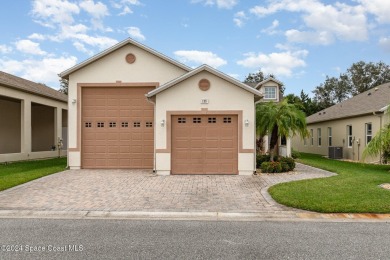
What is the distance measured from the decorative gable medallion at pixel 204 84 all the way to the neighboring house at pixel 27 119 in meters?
10.6

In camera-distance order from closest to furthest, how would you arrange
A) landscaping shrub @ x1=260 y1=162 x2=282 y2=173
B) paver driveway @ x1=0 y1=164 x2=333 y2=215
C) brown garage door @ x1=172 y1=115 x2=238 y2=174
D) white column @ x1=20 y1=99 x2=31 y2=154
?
paver driveway @ x1=0 y1=164 x2=333 y2=215, brown garage door @ x1=172 y1=115 x2=238 y2=174, landscaping shrub @ x1=260 y1=162 x2=282 y2=173, white column @ x1=20 y1=99 x2=31 y2=154

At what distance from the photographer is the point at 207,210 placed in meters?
7.28

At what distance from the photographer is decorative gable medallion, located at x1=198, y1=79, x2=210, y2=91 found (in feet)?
42.8

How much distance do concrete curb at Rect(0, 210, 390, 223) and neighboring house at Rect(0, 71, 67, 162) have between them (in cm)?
1200

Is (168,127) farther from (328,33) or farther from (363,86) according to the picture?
(363,86)

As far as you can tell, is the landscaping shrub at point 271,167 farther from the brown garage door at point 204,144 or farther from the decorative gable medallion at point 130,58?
the decorative gable medallion at point 130,58

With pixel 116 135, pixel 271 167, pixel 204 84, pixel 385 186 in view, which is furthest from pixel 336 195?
pixel 116 135

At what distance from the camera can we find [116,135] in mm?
14984

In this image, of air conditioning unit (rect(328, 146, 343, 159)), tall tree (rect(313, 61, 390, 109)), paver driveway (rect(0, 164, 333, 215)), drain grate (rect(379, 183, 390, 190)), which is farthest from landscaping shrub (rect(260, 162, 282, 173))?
tall tree (rect(313, 61, 390, 109))

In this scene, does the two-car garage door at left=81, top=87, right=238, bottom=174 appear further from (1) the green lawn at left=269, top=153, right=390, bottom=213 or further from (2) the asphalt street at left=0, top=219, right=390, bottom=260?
(2) the asphalt street at left=0, top=219, right=390, bottom=260

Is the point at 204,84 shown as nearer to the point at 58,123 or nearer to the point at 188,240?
the point at 188,240

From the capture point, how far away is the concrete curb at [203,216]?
265 inches

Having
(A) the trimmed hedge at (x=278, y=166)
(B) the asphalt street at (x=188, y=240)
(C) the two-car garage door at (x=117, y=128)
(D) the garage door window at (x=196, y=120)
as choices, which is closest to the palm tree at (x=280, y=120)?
(A) the trimmed hedge at (x=278, y=166)

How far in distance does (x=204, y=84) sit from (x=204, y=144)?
247 cm
